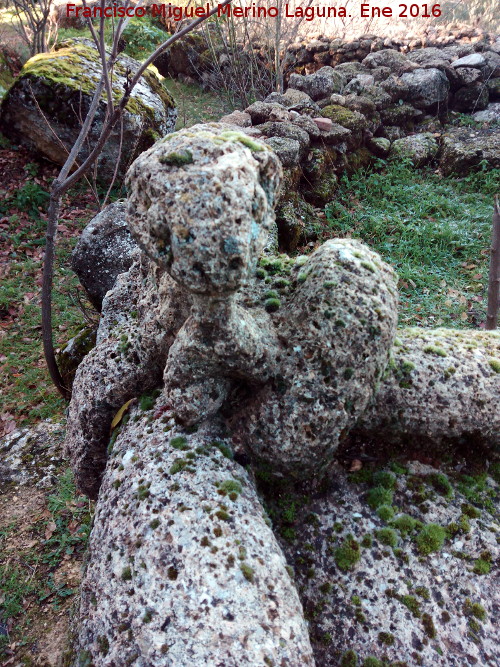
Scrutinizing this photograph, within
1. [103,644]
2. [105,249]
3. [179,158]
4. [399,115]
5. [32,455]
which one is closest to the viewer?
[179,158]

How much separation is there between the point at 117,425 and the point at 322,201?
4.78 meters

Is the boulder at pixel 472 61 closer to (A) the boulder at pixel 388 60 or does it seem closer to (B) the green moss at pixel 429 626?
(A) the boulder at pixel 388 60

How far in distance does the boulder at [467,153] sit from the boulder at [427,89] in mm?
1100

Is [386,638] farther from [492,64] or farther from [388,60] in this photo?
[388,60]

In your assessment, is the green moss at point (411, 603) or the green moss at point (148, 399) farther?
the green moss at point (148, 399)

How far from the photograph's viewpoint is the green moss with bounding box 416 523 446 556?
179cm

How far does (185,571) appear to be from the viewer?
145 centimetres

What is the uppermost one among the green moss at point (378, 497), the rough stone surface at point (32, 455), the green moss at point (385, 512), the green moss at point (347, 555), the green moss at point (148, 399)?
the green moss at point (148, 399)

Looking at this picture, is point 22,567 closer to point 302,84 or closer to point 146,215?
point 146,215

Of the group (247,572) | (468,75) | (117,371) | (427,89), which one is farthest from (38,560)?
(468,75)

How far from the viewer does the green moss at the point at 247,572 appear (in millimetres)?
1456

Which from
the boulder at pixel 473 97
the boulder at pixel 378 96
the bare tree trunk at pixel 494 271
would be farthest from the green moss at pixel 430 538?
the boulder at pixel 473 97

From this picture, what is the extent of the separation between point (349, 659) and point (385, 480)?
633 millimetres

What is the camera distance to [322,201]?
6145mm
